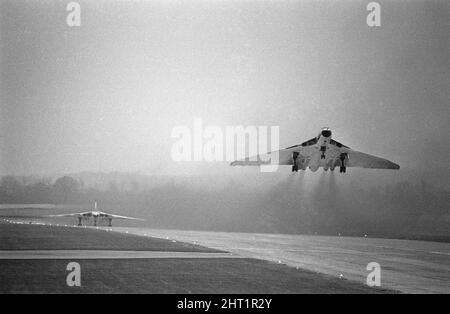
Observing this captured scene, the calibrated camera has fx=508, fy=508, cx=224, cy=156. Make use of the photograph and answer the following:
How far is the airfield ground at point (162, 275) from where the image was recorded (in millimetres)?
32594

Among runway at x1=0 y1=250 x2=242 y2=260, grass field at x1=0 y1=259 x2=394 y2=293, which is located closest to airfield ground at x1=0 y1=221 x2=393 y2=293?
grass field at x1=0 y1=259 x2=394 y2=293

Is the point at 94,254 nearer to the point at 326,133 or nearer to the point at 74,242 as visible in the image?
the point at 74,242

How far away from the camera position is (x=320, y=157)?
5238 centimetres

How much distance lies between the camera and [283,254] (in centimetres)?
5519

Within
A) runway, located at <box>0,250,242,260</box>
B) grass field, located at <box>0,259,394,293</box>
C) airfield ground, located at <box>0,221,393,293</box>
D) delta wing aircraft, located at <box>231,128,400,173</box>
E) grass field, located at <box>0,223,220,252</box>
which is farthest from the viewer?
grass field, located at <box>0,223,220,252</box>

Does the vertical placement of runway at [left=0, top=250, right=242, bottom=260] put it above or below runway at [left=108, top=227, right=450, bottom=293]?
above

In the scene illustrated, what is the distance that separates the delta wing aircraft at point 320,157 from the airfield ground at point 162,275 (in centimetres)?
1196

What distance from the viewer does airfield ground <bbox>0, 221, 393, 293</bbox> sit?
32594mm

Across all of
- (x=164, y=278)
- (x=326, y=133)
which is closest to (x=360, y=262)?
(x=326, y=133)

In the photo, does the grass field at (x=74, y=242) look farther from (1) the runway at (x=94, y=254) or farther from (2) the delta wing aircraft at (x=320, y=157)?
(2) the delta wing aircraft at (x=320, y=157)

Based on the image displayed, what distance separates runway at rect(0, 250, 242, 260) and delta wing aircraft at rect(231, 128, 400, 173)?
11521 millimetres

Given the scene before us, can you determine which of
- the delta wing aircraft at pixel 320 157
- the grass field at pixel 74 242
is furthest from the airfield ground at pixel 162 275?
the delta wing aircraft at pixel 320 157

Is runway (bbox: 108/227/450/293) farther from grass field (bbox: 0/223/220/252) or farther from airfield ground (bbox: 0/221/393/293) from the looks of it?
grass field (bbox: 0/223/220/252)
